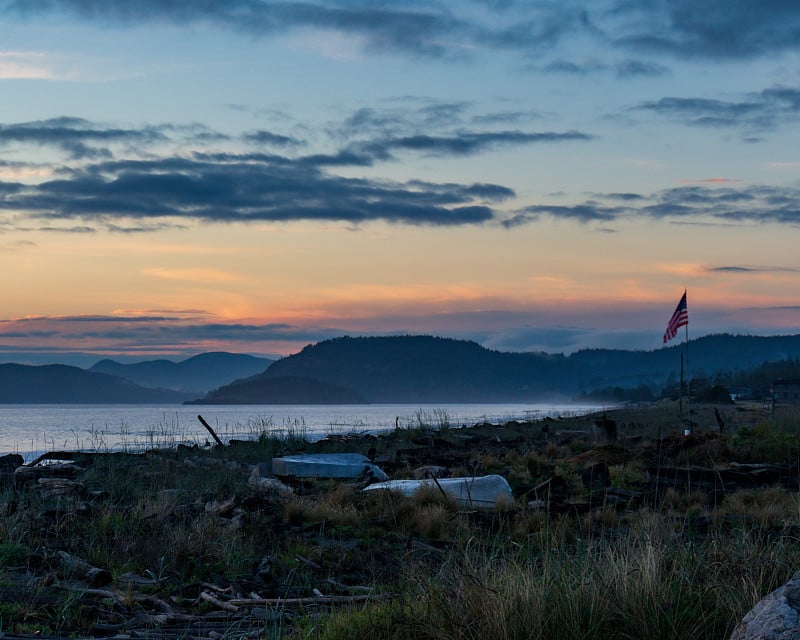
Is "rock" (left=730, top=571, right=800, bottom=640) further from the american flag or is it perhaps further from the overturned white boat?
the american flag

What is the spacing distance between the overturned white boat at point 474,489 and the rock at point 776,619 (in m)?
9.26

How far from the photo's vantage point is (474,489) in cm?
1490

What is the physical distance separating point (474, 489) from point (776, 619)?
10.3 meters

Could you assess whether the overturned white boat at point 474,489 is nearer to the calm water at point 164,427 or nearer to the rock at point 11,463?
the rock at point 11,463

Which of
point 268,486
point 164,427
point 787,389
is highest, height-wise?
point 268,486

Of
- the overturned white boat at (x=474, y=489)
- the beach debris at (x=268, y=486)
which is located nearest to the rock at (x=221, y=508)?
the beach debris at (x=268, y=486)

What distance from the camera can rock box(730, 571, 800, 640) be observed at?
4.62 m


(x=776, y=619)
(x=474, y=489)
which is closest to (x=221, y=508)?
(x=474, y=489)

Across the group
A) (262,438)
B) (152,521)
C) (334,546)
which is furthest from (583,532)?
(262,438)

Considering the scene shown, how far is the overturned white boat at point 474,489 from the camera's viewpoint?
1451 centimetres

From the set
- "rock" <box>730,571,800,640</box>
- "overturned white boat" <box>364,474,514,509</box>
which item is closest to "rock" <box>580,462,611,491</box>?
"overturned white boat" <box>364,474,514,509</box>

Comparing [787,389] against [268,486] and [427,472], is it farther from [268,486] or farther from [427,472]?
[268,486]

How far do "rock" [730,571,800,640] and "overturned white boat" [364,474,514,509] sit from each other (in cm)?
926

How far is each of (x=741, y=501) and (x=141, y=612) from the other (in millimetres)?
9749
